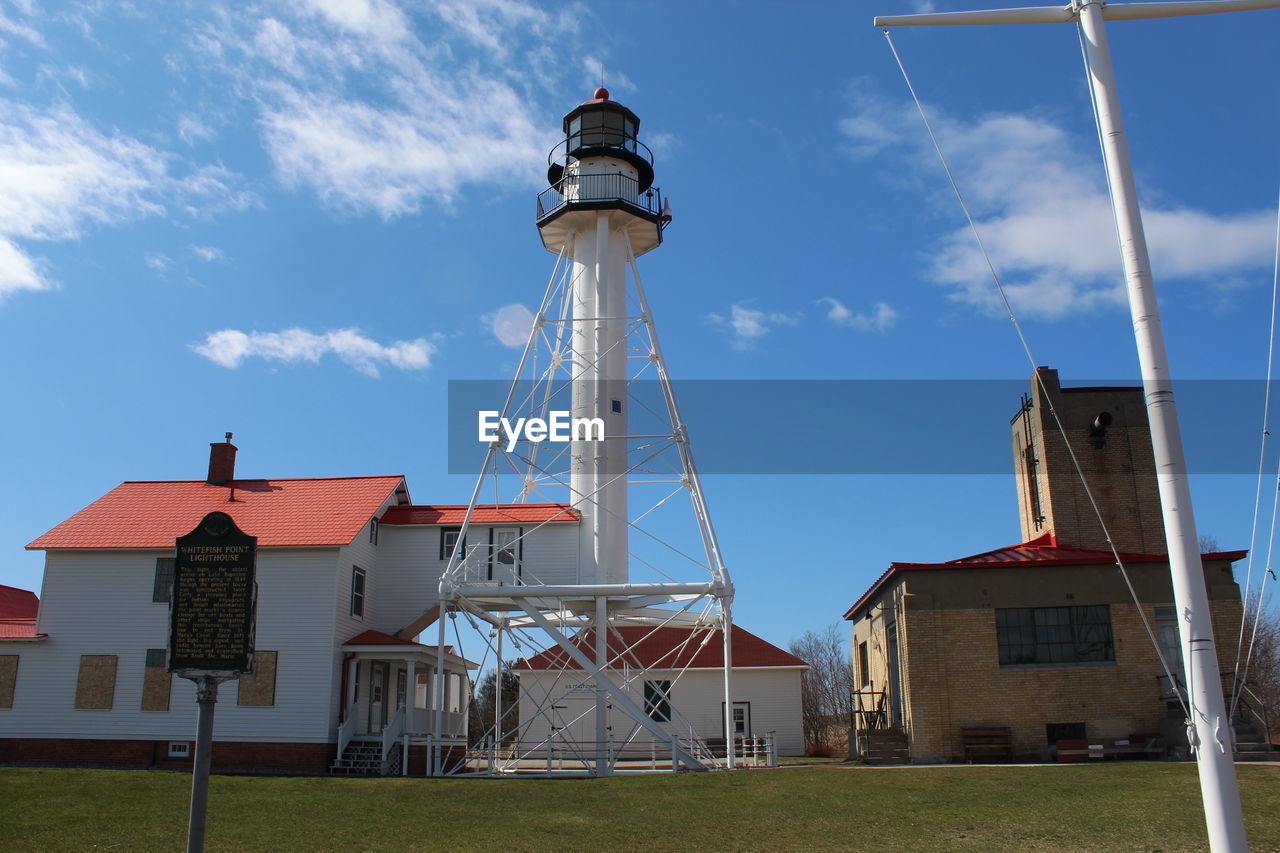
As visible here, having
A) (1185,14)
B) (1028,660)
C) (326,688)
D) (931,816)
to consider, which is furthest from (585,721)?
(1185,14)

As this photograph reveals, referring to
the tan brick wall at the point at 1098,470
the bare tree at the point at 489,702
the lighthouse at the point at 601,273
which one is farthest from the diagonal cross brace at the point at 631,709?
the bare tree at the point at 489,702

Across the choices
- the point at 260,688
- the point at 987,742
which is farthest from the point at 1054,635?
the point at 260,688

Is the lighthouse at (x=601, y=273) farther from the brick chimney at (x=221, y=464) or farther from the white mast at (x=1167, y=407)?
the white mast at (x=1167, y=407)

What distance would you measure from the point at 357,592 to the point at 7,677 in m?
9.35

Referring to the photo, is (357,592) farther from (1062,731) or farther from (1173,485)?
(1173,485)

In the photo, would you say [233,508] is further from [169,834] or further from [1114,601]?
[1114,601]

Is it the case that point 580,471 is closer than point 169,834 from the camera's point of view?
No

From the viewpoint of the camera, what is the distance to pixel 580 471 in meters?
27.7

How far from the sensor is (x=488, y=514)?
30406mm

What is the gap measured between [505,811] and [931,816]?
6.49m

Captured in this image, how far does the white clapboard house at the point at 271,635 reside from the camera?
2708 cm

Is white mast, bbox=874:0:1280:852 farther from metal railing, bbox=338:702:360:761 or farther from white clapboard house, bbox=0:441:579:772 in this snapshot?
metal railing, bbox=338:702:360:761

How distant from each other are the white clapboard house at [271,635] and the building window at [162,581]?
0.06 meters

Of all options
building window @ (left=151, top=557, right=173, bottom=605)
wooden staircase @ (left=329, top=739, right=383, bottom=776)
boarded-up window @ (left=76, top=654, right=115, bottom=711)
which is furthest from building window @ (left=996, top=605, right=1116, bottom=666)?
boarded-up window @ (left=76, top=654, right=115, bottom=711)
